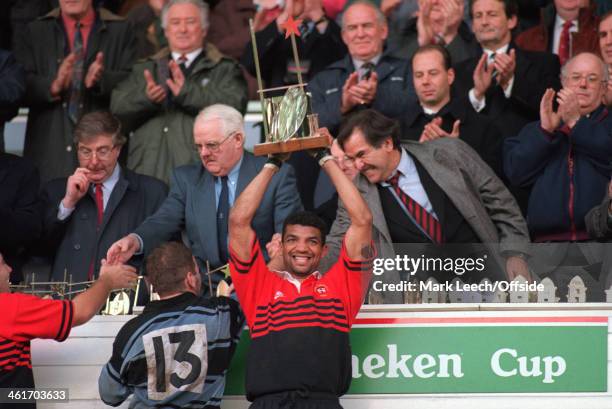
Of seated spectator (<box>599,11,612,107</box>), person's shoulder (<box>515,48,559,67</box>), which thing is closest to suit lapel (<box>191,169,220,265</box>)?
person's shoulder (<box>515,48,559,67</box>)

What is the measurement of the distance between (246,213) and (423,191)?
1.54 meters

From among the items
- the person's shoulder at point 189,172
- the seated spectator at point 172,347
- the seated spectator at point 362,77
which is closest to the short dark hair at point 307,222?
the seated spectator at point 172,347

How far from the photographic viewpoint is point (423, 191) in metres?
8.95

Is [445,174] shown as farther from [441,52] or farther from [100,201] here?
[100,201]

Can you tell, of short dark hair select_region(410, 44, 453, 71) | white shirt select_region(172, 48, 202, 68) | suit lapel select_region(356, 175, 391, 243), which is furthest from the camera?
white shirt select_region(172, 48, 202, 68)

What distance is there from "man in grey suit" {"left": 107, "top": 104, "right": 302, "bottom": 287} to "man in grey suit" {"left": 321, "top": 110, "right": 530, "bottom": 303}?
45cm

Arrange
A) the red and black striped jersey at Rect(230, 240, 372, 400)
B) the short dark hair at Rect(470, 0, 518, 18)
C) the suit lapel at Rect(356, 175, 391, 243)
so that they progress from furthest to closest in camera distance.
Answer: the short dark hair at Rect(470, 0, 518, 18) → the suit lapel at Rect(356, 175, 391, 243) → the red and black striped jersey at Rect(230, 240, 372, 400)

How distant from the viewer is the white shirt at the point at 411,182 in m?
8.93

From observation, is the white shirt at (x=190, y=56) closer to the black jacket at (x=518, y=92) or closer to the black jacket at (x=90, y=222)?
the black jacket at (x=90, y=222)

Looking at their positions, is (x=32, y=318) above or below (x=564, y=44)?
below

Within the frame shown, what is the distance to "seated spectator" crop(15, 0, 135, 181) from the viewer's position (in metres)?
10.7

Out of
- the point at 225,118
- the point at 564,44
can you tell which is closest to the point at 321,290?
the point at 225,118

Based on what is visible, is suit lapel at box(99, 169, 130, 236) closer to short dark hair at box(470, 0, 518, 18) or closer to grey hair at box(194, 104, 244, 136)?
grey hair at box(194, 104, 244, 136)

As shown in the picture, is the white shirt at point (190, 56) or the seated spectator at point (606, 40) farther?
the white shirt at point (190, 56)
